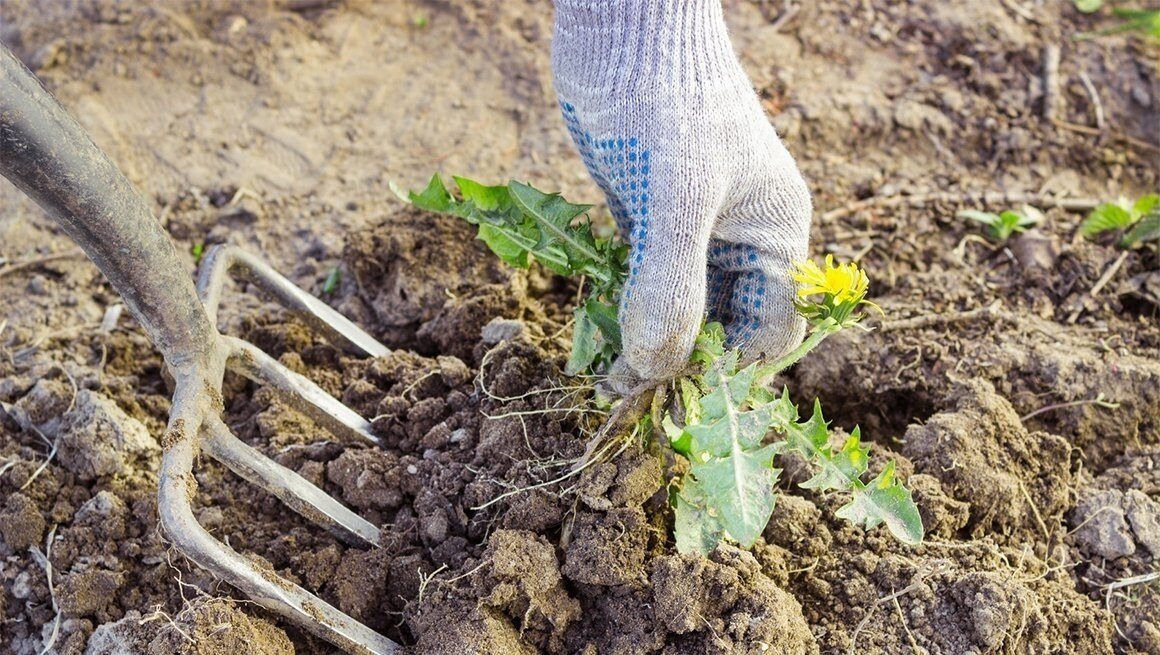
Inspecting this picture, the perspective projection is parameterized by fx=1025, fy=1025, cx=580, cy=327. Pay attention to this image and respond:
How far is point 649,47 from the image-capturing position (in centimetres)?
218

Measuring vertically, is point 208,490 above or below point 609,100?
below

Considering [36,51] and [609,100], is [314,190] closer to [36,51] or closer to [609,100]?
[36,51]

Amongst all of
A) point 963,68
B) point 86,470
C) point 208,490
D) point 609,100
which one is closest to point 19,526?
point 86,470

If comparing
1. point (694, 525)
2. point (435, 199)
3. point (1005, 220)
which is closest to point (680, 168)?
point (435, 199)

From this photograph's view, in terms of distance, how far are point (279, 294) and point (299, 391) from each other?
341 millimetres

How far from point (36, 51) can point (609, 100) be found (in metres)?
2.75

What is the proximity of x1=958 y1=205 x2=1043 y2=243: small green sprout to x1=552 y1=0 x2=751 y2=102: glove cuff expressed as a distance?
4.57ft

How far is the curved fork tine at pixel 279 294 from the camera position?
8.18 feet

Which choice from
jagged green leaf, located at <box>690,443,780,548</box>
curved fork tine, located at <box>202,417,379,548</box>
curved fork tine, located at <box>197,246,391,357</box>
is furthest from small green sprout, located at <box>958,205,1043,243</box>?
curved fork tine, located at <box>202,417,379,548</box>

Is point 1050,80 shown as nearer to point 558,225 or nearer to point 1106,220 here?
point 1106,220

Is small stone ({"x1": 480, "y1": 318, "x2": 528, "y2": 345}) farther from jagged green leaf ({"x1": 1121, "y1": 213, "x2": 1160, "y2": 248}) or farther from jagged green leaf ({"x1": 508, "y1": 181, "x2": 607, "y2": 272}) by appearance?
jagged green leaf ({"x1": 1121, "y1": 213, "x2": 1160, "y2": 248})

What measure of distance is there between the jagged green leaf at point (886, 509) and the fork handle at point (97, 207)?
1.41m

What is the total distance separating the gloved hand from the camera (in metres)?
→ 2.08

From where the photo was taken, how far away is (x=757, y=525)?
182 centimetres
